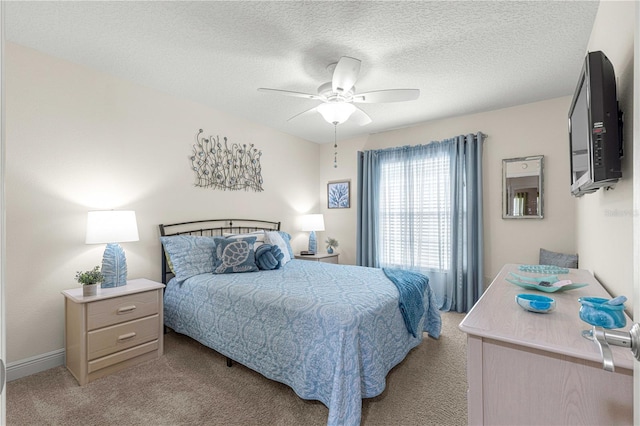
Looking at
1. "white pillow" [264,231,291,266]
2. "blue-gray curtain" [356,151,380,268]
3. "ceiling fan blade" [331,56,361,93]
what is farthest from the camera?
"blue-gray curtain" [356,151,380,268]

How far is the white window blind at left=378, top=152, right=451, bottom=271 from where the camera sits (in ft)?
13.3

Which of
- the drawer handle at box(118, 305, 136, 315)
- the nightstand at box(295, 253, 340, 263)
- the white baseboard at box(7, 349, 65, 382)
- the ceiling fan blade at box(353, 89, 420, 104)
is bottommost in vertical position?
the white baseboard at box(7, 349, 65, 382)

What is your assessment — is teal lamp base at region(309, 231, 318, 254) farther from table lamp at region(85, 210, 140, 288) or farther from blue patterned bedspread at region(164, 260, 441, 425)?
table lamp at region(85, 210, 140, 288)

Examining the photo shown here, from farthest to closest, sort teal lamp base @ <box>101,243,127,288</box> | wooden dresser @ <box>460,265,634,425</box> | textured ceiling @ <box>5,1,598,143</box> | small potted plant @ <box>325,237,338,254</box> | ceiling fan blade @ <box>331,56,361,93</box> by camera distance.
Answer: small potted plant @ <box>325,237,338,254</box> < teal lamp base @ <box>101,243,127,288</box> < ceiling fan blade @ <box>331,56,361,93</box> < textured ceiling @ <box>5,1,598,143</box> < wooden dresser @ <box>460,265,634,425</box>

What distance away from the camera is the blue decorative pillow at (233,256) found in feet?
9.74

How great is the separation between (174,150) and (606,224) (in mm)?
3735

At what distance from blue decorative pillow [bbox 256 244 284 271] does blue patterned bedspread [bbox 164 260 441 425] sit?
0.85ft

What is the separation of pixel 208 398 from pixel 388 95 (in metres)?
2.67

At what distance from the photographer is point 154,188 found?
10.4ft

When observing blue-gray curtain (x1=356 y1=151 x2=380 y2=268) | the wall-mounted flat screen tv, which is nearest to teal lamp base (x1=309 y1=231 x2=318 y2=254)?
blue-gray curtain (x1=356 y1=151 x2=380 y2=268)

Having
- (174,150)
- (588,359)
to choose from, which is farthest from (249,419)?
(174,150)

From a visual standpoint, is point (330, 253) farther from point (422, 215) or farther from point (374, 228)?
point (422, 215)

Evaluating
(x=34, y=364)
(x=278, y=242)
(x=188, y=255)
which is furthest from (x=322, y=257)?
(x=34, y=364)

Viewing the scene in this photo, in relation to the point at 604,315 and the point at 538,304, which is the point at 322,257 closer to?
the point at 538,304
